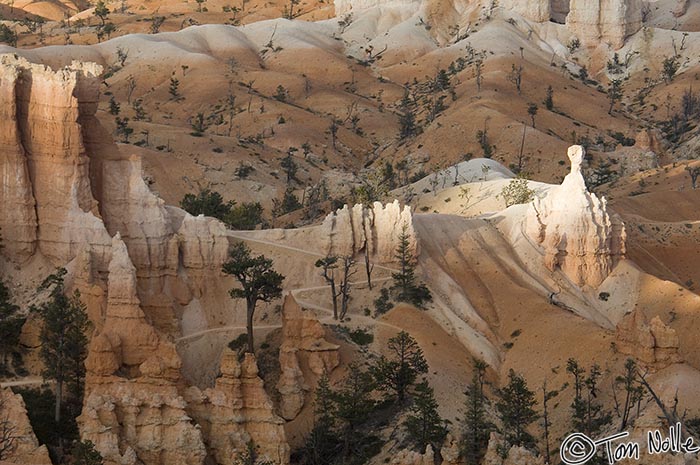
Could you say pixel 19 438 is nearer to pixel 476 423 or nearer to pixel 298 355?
pixel 298 355

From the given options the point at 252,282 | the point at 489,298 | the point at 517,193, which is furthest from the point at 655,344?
the point at 517,193

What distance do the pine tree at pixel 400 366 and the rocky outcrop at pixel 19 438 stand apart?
18.5 m

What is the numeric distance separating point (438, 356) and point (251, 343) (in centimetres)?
1008

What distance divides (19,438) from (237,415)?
1036 centimetres

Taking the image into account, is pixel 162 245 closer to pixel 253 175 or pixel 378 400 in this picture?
pixel 378 400

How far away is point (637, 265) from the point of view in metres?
97.4

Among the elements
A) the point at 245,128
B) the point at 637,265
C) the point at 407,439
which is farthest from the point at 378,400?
the point at 245,128

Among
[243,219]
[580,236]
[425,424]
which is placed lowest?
[425,424]

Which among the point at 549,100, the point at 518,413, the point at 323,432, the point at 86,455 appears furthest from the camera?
the point at 549,100

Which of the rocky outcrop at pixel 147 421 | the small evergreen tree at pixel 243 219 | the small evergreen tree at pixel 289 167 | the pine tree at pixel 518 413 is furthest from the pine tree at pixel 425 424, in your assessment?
the small evergreen tree at pixel 289 167

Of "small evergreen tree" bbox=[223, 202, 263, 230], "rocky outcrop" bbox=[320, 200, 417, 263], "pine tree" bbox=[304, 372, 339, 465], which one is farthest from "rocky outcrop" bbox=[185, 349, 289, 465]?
"small evergreen tree" bbox=[223, 202, 263, 230]

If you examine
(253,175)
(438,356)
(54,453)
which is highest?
(253,175)

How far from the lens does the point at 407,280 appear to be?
90.8 metres

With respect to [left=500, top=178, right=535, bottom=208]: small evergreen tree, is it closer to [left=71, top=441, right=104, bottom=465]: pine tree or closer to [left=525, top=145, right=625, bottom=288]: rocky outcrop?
[left=525, top=145, right=625, bottom=288]: rocky outcrop
